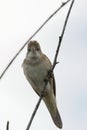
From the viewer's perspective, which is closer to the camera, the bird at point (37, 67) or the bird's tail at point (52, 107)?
the bird at point (37, 67)

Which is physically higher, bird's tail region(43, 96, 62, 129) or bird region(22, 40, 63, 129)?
bird region(22, 40, 63, 129)

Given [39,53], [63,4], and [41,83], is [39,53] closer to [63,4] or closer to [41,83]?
[41,83]

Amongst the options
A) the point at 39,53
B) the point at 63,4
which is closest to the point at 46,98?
the point at 39,53

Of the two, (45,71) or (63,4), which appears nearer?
(63,4)

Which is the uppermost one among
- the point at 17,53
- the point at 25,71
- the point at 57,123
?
the point at 25,71

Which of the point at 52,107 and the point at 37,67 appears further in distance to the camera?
the point at 52,107

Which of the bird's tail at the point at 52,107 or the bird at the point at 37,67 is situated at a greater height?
the bird at the point at 37,67

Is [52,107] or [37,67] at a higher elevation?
[37,67]

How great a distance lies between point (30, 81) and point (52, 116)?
70 centimetres

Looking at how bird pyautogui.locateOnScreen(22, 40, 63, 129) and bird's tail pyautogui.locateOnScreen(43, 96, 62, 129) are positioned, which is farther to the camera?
bird's tail pyautogui.locateOnScreen(43, 96, 62, 129)

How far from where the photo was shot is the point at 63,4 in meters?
3.81

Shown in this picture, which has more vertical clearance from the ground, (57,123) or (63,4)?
(63,4)

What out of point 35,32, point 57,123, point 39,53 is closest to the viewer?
point 35,32

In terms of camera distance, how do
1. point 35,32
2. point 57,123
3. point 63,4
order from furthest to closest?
point 57,123 → point 63,4 → point 35,32
